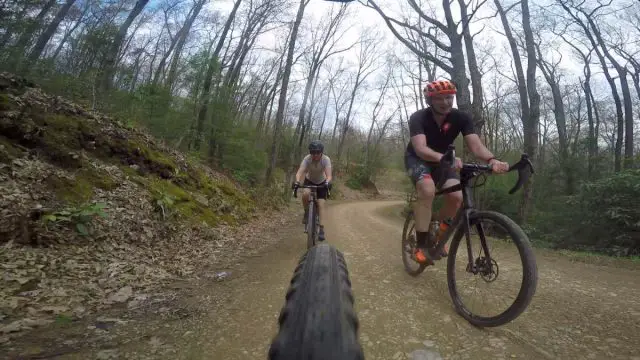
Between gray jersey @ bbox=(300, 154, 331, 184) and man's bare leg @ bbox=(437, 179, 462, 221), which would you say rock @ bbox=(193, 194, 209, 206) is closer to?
gray jersey @ bbox=(300, 154, 331, 184)

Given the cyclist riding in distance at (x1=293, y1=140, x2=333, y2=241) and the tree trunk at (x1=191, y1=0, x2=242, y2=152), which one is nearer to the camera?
the cyclist riding in distance at (x1=293, y1=140, x2=333, y2=241)

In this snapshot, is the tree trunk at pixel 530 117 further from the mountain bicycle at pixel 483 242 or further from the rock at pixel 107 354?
the rock at pixel 107 354

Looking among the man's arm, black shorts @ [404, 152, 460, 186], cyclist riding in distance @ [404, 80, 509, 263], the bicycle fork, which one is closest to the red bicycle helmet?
cyclist riding in distance @ [404, 80, 509, 263]

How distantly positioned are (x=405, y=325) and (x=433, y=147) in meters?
1.92

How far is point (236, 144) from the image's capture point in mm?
14922

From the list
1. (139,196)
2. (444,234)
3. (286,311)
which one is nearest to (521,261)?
(444,234)

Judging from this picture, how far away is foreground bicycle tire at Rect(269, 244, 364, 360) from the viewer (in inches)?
26.5

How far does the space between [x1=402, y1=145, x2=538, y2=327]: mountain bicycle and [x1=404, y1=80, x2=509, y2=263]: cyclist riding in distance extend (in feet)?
0.54

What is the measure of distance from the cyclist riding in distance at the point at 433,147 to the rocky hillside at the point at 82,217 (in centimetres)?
293

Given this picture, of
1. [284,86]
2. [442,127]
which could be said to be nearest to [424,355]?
[442,127]

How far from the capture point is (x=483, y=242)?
2.86 meters

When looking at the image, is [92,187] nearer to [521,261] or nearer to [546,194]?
[521,261]

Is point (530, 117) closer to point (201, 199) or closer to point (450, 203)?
point (450, 203)

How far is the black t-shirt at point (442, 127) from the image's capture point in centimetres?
365
